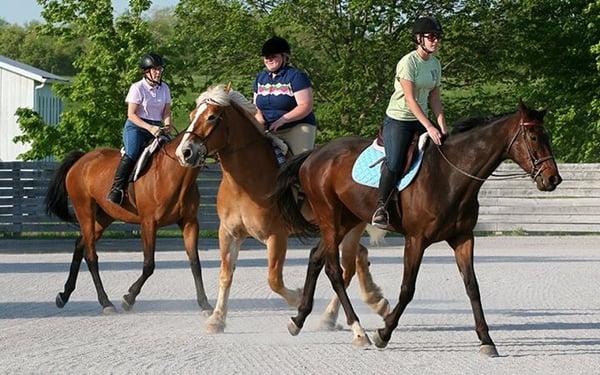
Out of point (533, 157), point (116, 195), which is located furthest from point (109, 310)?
point (533, 157)

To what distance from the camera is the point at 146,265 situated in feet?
46.2

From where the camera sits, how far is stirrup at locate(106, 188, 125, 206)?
1451 centimetres

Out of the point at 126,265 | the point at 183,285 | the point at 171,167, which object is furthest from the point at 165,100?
the point at 126,265

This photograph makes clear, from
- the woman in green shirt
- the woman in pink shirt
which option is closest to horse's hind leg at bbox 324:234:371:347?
the woman in green shirt

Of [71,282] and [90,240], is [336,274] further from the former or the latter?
[90,240]

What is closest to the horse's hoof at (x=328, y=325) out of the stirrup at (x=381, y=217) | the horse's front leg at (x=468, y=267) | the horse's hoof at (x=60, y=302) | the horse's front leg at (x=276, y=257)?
the horse's front leg at (x=276, y=257)

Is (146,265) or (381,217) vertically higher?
(381,217)

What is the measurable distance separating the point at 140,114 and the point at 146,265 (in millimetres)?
1660

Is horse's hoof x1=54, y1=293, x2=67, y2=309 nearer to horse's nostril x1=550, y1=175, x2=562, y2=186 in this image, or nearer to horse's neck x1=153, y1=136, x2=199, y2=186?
horse's neck x1=153, y1=136, x2=199, y2=186

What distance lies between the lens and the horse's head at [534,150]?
414 inches

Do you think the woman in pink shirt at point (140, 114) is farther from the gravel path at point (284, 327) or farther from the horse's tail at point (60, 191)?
the horse's tail at point (60, 191)

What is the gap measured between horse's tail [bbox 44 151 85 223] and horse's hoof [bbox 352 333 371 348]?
5.79m

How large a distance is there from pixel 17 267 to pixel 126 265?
1.65m

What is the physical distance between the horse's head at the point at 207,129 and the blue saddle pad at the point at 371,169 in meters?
1.27
